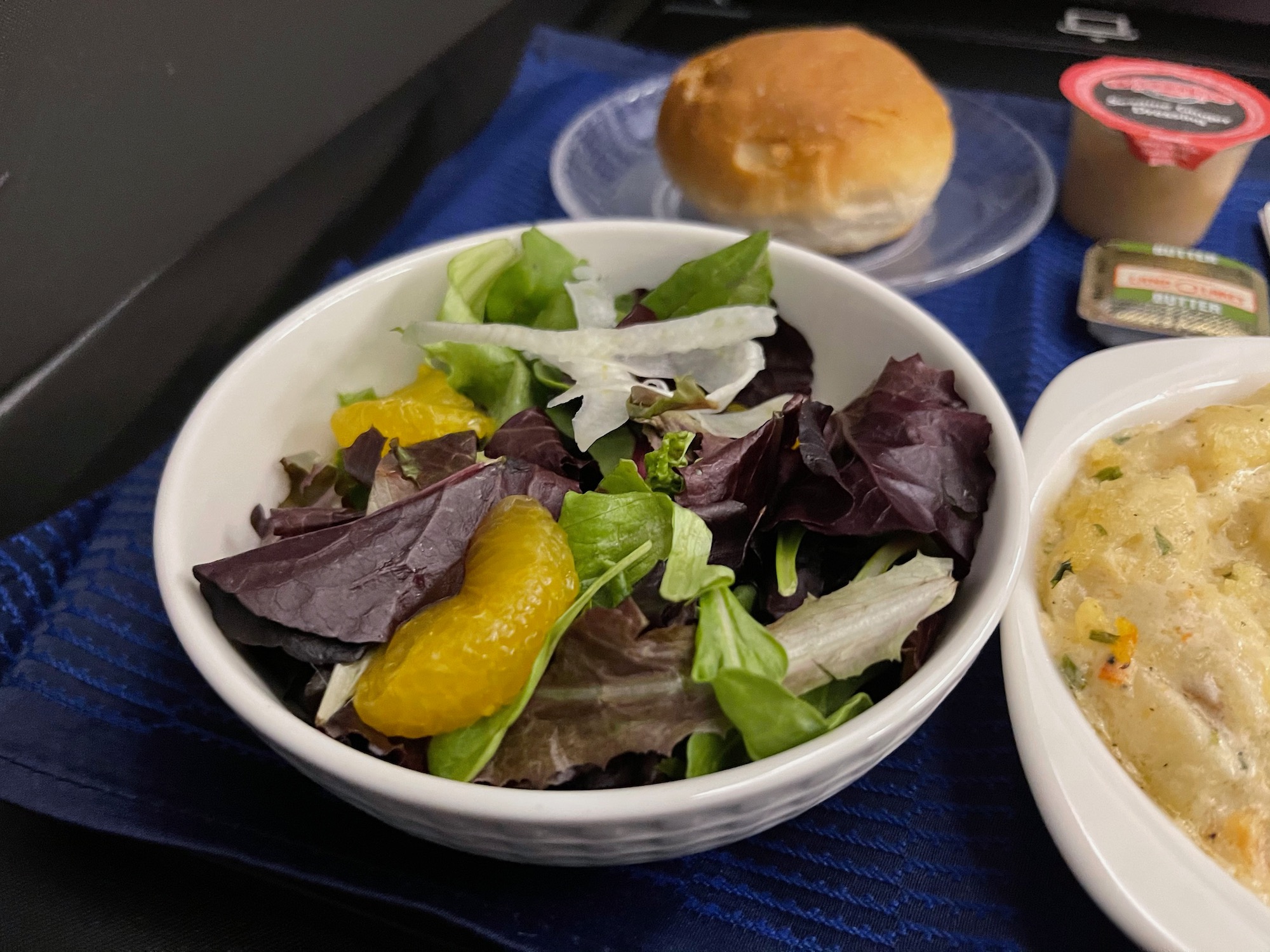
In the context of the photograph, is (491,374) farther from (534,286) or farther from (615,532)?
(615,532)

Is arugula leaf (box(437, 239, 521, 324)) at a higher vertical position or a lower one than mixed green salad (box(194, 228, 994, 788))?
higher

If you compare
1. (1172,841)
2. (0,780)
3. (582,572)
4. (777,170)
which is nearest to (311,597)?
(582,572)

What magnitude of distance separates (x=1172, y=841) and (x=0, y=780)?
0.81m

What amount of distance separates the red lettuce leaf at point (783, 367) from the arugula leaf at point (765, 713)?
1.22ft

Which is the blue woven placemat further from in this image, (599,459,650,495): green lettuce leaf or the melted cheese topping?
(599,459,650,495): green lettuce leaf

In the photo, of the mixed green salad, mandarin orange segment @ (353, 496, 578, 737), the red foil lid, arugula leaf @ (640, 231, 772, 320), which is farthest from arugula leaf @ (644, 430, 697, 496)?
the red foil lid

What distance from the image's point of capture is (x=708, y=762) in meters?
0.52

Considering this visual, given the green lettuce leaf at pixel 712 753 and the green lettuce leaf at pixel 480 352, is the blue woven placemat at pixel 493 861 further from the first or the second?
the green lettuce leaf at pixel 480 352

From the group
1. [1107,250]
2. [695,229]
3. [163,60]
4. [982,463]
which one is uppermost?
[163,60]

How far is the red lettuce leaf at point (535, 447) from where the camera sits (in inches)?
27.5

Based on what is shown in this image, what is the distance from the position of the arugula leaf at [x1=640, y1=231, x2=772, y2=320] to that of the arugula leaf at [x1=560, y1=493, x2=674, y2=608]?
0.28m

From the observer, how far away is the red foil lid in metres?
1.11

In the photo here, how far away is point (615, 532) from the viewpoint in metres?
0.60

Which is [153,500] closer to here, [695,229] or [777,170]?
[695,229]
